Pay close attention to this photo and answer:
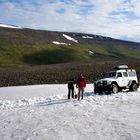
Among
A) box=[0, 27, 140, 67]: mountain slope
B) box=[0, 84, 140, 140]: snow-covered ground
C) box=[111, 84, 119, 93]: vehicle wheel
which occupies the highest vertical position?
box=[0, 27, 140, 67]: mountain slope

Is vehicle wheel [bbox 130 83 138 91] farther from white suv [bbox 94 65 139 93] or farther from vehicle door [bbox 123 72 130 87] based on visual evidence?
vehicle door [bbox 123 72 130 87]

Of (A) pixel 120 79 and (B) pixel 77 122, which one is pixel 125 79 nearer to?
(A) pixel 120 79

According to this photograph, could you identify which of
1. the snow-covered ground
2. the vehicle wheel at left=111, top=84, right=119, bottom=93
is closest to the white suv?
the vehicle wheel at left=111, top=84, right=119, bottom=93

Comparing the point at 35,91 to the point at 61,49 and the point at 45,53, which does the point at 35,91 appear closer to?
the point at 45,53

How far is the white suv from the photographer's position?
30.5 m

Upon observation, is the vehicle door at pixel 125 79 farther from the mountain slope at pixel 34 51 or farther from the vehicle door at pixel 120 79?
the mountain slope at pixel 34 51

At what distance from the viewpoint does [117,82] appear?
31.1 m

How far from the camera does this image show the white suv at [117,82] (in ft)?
100.0

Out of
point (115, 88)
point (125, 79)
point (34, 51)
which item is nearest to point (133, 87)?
point (125, 79)

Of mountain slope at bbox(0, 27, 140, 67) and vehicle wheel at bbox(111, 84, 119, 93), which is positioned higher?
mountain slope at bbox(0, 27, 140, 67)

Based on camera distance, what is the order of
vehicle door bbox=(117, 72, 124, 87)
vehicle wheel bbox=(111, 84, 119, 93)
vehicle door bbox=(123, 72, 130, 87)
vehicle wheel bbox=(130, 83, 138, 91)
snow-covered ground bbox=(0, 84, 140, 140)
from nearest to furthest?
snow-covered ground bbox=(0, 84, 140, 140)
vehicle wheel bbox=(111, 84, 119, 93)
vehicle door bbox=(117, 72, 124, 87)
vehicle door bbox=(123, 72, 130, 87)
vehicle wheel bbox=(130, 83, 138, 91)

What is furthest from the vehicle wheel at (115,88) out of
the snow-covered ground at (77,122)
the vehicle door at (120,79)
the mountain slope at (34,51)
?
the mountain slope at (34,51)

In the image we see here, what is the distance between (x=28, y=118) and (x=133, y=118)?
523 centimetres

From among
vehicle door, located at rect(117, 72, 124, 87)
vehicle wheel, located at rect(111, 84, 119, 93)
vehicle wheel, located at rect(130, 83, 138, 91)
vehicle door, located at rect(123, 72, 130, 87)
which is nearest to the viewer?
vehicle wheel, located at rect(111, 84, 119, 93)
